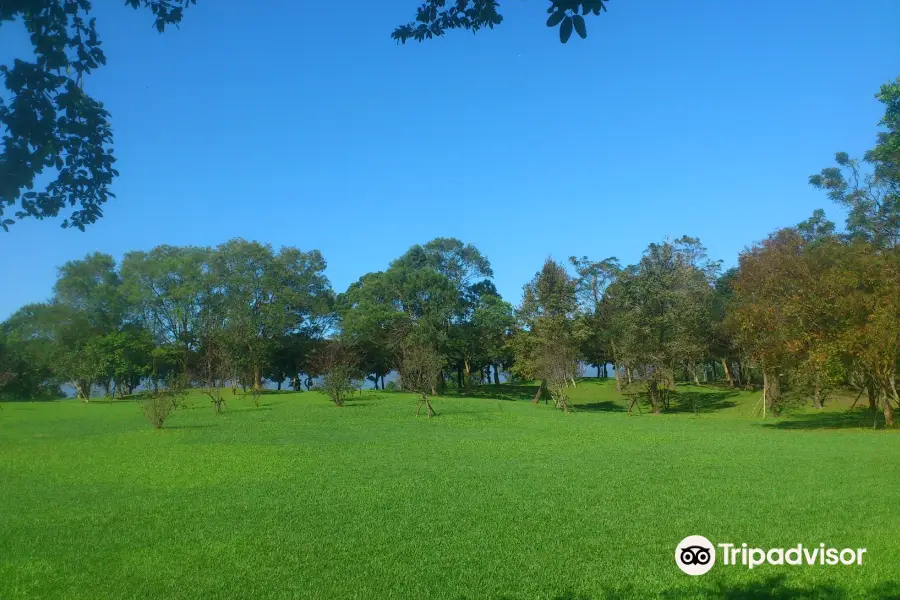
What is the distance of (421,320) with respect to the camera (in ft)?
148

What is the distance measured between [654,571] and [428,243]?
45.7m

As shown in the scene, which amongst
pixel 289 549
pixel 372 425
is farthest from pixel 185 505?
pixel 372 425

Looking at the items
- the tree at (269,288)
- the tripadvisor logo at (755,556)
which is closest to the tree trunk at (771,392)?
the tripadvisor logo at (755,556)

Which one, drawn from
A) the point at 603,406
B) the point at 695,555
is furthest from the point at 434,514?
the point at 603,406

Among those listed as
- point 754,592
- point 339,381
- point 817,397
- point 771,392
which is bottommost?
point 754,592

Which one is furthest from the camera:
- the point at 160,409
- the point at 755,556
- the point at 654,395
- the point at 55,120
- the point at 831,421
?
the point at 654,395

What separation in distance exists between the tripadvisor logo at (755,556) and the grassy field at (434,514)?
17 cm

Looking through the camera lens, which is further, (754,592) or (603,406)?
(603,406)

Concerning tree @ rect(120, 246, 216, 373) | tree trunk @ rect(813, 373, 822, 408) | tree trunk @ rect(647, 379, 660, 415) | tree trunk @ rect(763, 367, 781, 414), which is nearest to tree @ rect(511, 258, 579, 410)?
tree trunk @ rect(647, 379, 660, 415)

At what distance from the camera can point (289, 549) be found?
277 inches

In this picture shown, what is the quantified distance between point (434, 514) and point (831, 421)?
939 inches

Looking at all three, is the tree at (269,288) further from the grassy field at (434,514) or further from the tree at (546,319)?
the grassy field at (434,514)

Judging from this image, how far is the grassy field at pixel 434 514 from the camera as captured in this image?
592 centimetres

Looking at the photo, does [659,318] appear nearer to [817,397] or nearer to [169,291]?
[817,397]
